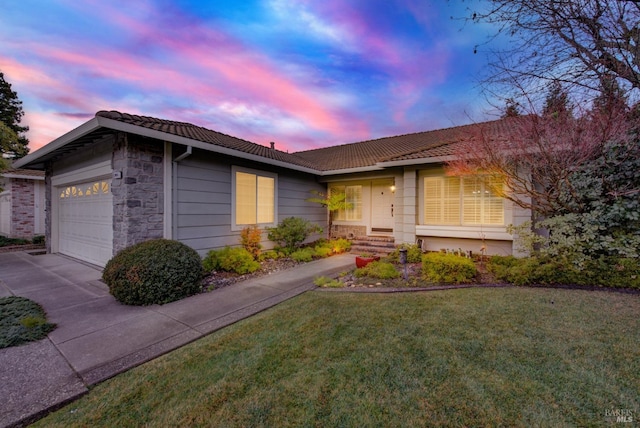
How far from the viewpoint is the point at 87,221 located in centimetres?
734

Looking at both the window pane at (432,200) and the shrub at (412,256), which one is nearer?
the shrub at (412,256)

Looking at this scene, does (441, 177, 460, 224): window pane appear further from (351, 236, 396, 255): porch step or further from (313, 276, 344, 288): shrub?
(313, 276, 344, 288): shrub

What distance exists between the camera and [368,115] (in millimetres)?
11469

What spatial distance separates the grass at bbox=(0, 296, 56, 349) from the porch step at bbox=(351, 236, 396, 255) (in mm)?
7864

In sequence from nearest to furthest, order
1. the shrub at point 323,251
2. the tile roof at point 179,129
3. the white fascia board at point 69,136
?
the white fascia board at point 69,136 → the tile roof at point 179,129 → the shrub at point 323,251

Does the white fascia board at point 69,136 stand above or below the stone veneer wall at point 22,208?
above

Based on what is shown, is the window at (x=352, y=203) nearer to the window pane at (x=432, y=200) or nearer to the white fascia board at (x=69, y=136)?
the window pane at (x=432, y=200)

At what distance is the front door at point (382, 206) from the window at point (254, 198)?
4393mm

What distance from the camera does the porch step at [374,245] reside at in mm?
9055

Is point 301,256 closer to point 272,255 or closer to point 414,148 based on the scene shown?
point 272,255

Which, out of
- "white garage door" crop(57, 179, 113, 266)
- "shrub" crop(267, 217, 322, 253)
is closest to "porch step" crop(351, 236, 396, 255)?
"shrub" crop(267, 217, 322, 253)

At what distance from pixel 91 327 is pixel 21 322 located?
35.8 inches

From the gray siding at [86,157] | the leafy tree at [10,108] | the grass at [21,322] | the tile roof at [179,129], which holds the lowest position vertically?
the grass at [21,322]

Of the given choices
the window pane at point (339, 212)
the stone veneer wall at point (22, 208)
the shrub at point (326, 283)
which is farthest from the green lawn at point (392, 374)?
the stone veneer wall at point (22, 208)
